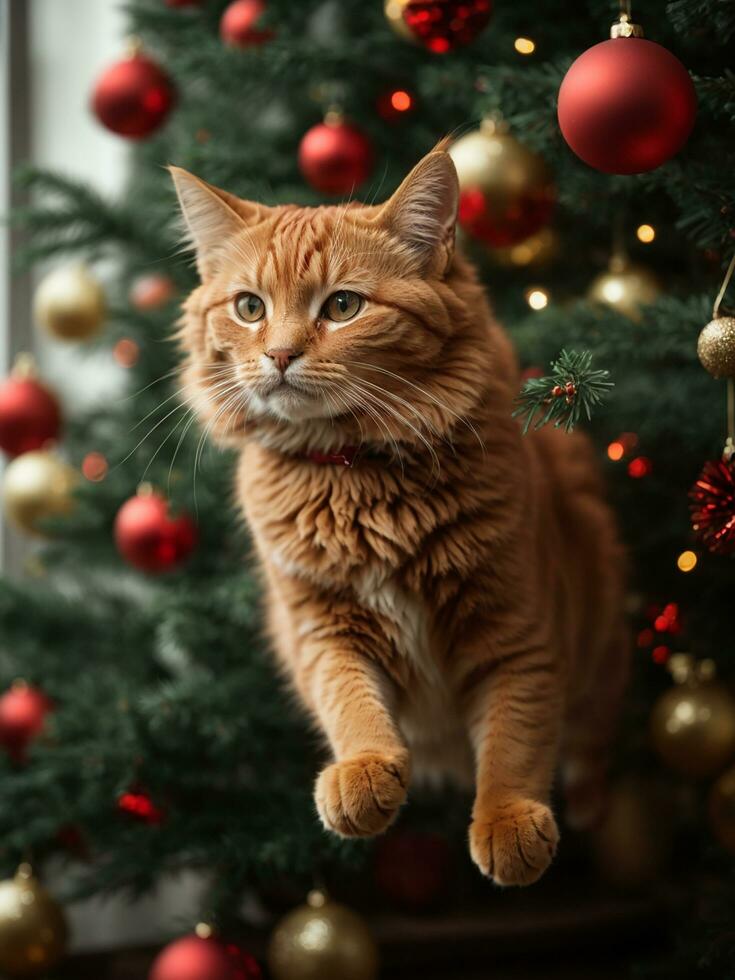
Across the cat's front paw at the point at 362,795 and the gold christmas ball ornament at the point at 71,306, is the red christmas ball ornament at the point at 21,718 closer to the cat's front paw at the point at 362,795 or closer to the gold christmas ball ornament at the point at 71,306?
the gold christmas ball ornament at the point at 71,306

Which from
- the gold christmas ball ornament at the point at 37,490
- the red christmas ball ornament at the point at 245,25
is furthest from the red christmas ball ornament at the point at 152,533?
the red christmas ball ornament at the point at 245,25

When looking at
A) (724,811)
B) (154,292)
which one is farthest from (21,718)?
(724,811)

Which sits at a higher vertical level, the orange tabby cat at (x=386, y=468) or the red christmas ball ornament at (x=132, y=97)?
the red christmas ball ornament at (x=132, y=97)

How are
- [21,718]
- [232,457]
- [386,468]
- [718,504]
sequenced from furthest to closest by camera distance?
[21,718] → [232,457] → [386,468] → [718,504]

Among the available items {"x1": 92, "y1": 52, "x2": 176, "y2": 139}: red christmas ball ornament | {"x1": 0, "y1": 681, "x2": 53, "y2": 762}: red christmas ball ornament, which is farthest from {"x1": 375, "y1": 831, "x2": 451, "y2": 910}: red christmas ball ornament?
{"x1": 92, "y1": 52, "x2": 176, "y2": 139}: red christmas ball ornament

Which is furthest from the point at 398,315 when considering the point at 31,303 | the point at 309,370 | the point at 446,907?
the point at 31,303

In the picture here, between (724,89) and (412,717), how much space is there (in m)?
0.82

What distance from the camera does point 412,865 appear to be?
69.9 inches

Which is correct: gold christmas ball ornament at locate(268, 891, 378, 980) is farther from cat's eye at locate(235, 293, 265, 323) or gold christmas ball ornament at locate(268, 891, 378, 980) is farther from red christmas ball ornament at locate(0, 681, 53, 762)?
cat's eye at locate(235, 293, 265, 323)

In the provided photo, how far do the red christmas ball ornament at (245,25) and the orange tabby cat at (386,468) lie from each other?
45 cm

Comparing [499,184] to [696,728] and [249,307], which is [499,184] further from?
[696,728]

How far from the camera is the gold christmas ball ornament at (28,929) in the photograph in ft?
5.15

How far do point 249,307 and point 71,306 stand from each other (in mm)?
798

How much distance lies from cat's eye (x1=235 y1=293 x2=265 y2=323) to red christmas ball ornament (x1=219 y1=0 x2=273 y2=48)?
0.57 meters
